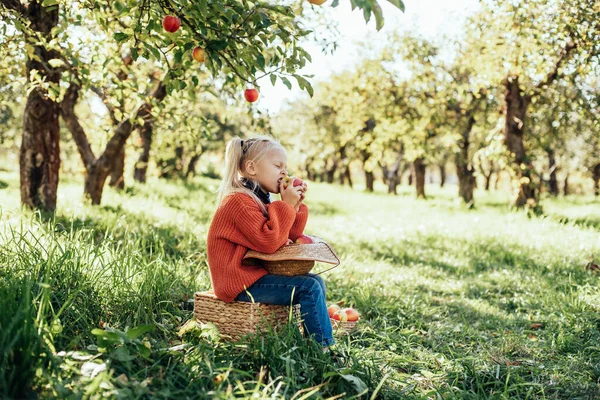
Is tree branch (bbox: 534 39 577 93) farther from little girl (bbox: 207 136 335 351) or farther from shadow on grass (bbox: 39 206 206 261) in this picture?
little girl (bbox: 207 136 335 351)

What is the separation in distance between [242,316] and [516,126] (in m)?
10.7

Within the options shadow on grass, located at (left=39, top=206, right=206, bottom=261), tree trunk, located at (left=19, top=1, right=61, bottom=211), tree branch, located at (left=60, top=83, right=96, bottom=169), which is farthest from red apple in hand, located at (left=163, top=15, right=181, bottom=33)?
tree branch, located at (left=60, top=83, right=96, bottom=169)

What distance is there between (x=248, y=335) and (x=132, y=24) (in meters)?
2.29

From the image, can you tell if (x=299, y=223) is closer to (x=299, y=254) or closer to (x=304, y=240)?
(x=304, y=240)

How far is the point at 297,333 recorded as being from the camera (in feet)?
10.2

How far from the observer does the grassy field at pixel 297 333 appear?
2412 millimetres

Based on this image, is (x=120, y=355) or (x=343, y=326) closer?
(x=120, y=355)

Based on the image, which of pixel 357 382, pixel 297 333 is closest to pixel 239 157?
pixel 297 333

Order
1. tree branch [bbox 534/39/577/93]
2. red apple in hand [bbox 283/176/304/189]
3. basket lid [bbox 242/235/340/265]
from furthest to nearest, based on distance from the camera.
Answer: tree branch [bbox 534/39/577/93] → red apple in hand [bbox 283/176/304/189] → basket lid [bbox 242/235/340/265]

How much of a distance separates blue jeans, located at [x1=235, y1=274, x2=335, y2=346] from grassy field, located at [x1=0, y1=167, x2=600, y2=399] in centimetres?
19

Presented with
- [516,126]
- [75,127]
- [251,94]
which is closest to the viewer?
[251,94]

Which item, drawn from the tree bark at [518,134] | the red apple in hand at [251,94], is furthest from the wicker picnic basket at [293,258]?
the tree bark at [518,134]

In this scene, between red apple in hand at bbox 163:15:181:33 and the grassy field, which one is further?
red apple in hand at bbox 163:15:181:33

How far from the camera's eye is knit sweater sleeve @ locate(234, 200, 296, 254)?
3.26 metres
